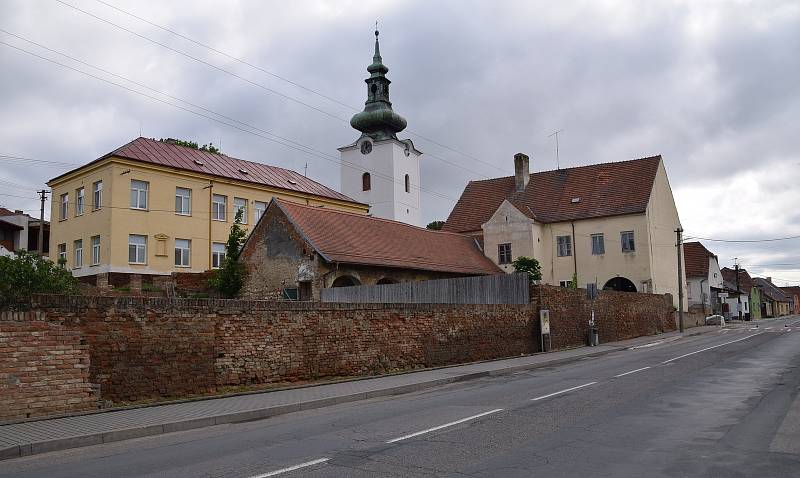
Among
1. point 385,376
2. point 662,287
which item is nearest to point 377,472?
point 385,376

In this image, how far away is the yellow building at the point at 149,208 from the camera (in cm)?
3969

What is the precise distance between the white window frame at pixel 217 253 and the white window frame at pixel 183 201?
9.33 ft

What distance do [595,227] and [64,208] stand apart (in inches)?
1399

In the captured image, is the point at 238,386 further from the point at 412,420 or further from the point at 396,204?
the point at 396,204

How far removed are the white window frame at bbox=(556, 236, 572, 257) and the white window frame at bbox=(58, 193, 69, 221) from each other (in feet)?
108

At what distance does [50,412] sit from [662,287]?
42646 mm

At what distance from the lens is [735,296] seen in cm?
8150

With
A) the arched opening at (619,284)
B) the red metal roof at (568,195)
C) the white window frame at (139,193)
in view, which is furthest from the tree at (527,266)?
the white window frame at (139,193)

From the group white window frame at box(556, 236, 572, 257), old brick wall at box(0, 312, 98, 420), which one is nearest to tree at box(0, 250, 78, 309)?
old brick wall at box(0, 312, 98, 420)

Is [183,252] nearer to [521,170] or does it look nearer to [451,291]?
[451,291]

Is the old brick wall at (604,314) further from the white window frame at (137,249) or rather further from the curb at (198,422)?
the white window frame at (137,249)

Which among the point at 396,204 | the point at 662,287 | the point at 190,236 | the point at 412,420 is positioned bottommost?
the point at 412,420

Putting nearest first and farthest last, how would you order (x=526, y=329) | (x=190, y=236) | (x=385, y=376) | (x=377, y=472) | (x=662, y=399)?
1. (x=377, y=472)
2. (x=662, y=399)
3. (x=385, y=376)
4. (x=526, y=329)
5. (x=190, y=236)

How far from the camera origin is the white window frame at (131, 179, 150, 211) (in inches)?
1599
